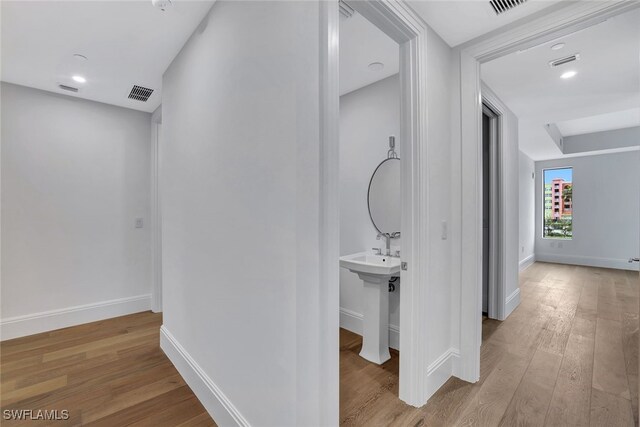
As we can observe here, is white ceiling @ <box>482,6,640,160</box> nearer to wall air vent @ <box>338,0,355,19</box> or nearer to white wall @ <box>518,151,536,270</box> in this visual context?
wall air vent @ <box>338,0,355,19</box>

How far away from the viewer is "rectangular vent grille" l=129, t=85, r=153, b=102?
2854mm

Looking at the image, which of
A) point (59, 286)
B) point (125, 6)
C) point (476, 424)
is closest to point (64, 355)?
point (59, 286)

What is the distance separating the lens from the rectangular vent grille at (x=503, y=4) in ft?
5.57

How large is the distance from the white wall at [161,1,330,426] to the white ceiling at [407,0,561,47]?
1.06 meters

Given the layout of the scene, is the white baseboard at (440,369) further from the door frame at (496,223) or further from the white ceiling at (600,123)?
the white ceiling at (600,123)

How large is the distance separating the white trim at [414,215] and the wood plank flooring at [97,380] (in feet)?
4.16

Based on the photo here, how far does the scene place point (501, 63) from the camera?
2.47m

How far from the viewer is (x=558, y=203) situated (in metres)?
6.62

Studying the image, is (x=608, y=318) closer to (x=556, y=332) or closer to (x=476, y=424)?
(x=556, y=332)

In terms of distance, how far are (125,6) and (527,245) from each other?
25.0 ft

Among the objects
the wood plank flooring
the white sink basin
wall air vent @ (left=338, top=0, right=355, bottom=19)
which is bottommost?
the wood plank flooring

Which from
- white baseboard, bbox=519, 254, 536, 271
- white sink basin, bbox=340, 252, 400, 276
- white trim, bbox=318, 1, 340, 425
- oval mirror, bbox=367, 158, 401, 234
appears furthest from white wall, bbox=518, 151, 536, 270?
white trim, bbox=318, 1, 340, 425

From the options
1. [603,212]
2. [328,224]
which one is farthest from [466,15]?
[603,212]

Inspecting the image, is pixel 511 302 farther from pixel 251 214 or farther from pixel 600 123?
pixel 600 123
